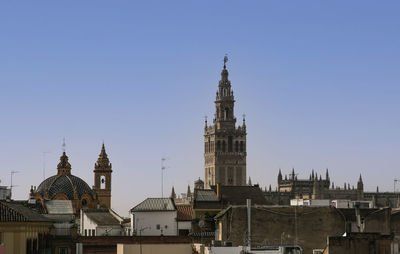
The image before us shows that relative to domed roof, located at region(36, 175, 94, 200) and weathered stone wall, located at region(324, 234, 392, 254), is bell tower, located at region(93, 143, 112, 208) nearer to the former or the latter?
domed roof, located at region(36, 175, 94, 200)

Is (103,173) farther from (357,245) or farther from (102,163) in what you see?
(357,245)

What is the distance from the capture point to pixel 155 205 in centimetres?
8019

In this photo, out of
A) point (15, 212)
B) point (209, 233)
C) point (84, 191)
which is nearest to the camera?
point (15, 212)

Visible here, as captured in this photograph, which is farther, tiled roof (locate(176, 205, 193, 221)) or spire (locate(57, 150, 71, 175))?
spire (locate(57, 150, 71, 175))

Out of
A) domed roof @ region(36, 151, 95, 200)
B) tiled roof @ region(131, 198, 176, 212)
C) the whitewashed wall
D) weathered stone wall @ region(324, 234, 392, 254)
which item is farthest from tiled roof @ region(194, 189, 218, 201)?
weathered stone wall @ region(324, 234, 392, 254)

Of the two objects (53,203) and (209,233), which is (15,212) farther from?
(53,203)

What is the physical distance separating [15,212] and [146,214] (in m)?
27.6

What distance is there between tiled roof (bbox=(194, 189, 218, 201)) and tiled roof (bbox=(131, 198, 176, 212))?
3.65m

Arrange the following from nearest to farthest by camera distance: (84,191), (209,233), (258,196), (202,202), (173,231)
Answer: (209,233) → (173,231) → (202,202) → (258,196) → (84,191)

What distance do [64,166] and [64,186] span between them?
685 centimetres

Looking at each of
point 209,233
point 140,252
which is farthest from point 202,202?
point 140,252

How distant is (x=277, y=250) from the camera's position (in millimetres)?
48219

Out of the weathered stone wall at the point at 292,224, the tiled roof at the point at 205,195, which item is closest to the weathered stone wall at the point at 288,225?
the weathered stone wall at the point at 292,224

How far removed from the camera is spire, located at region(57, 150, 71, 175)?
123875 mm
